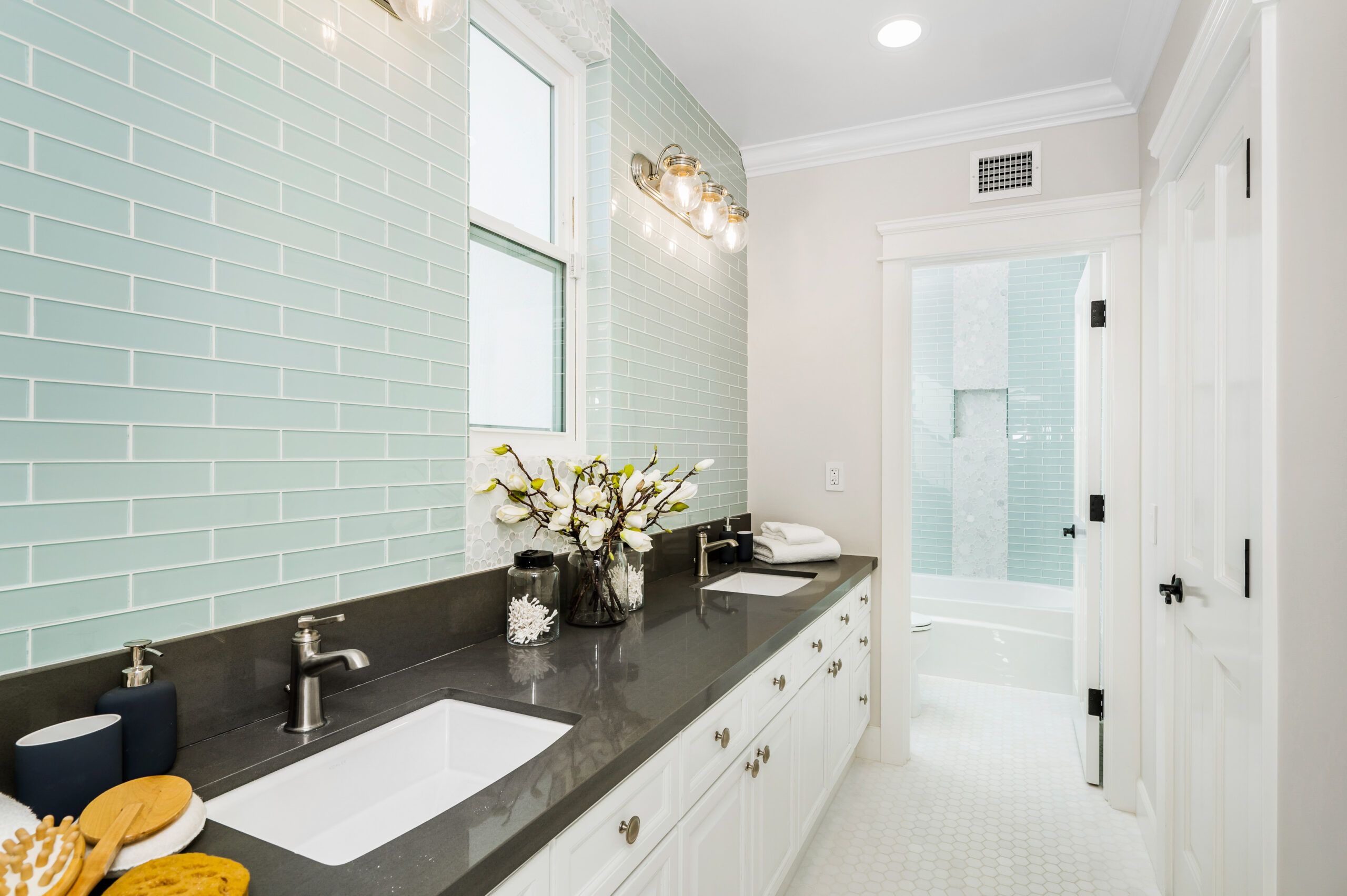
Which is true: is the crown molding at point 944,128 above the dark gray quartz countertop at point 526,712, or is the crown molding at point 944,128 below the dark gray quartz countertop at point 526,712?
above

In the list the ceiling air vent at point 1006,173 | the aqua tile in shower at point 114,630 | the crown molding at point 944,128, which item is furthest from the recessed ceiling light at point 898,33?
the aqua tile in shower at point 114,630

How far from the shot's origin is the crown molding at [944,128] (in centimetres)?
258

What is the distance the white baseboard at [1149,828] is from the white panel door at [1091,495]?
0.25 meters

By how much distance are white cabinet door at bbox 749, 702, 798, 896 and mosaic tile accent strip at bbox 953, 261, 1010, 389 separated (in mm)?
3441

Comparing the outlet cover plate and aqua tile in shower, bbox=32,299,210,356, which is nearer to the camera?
aqua tile in shower, bbox=32,299,210,356

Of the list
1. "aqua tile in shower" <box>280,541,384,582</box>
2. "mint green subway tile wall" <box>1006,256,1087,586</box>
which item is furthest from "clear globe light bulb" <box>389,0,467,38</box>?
"mint green subway tile wall" <box>1006,256,1087,586</box>

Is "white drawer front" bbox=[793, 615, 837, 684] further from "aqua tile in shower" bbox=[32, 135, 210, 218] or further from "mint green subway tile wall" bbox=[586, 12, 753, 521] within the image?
"aqua tile in shower" bbox=[32, 135, 210, 218]

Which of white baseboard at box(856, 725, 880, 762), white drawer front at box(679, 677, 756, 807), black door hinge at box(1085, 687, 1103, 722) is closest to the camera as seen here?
white drawer front at box(679, 677, 756, 807)

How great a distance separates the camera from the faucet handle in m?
1.11

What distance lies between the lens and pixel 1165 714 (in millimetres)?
2104

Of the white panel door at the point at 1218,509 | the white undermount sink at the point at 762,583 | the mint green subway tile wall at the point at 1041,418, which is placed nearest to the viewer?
the white panel door at the point at 1218,509

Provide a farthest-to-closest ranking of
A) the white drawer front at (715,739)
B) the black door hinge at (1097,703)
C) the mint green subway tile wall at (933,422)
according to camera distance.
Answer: the mint green subway tile wall at (933,422), the black door hinge at (1097,703), the white drawer front at (715,739)

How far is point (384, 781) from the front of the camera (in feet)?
3.69

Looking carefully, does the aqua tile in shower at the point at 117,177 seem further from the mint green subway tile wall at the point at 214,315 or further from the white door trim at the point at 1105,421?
the white door trim at the point at 1105,421
